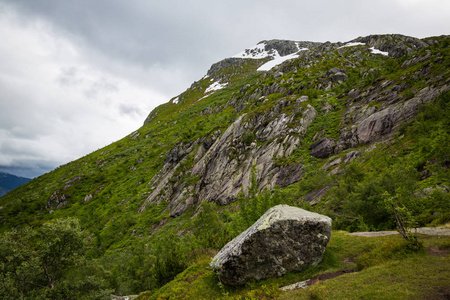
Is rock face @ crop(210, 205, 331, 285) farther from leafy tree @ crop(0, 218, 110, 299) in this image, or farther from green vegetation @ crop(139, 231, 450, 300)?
leafy tree @ crop(0, 218, 110, 299)

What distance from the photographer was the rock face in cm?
1488

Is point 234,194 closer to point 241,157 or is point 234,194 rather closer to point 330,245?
point 241,157

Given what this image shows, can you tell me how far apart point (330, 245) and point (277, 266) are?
19.3 ft

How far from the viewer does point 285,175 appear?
5034 cm

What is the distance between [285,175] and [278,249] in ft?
122

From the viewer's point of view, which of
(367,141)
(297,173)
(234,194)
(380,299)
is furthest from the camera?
(234,194)

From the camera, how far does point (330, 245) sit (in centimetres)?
1727

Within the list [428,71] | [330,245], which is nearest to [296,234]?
[330,245]

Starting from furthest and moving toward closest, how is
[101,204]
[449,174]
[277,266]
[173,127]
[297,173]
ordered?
1. [173,127]
2. [101,204]
3. [297,173]
4. [449,174]
5. [277,266]

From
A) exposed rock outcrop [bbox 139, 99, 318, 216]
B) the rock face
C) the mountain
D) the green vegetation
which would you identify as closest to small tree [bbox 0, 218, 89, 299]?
the mountain

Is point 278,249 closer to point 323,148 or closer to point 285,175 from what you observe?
point 285,175

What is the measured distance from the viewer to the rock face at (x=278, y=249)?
14.9m

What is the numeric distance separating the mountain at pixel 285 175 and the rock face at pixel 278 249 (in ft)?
13.1

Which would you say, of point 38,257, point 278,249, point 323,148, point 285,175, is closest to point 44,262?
point 38,257
